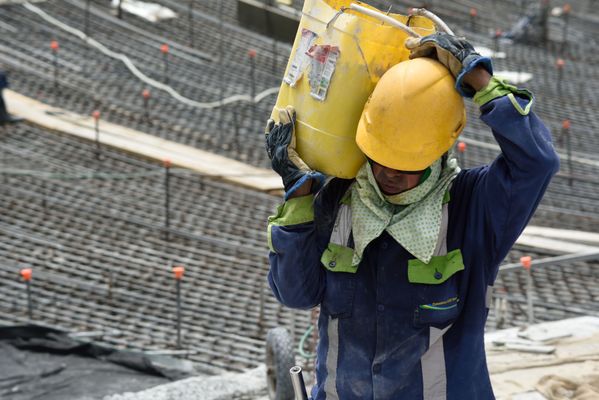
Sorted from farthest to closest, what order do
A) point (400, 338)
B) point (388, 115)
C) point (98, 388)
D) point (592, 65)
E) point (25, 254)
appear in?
point (592, 65) < point (25, 254) < point (98, 388) < point (400, 338) < point (388, 115)

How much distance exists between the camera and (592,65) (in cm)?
1772

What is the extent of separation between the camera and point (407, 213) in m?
3.17

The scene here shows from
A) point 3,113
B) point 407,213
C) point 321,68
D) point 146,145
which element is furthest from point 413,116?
point 3,113

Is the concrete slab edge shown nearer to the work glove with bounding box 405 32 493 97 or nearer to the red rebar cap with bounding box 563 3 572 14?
the work glove with bounding box 405 32 493 97

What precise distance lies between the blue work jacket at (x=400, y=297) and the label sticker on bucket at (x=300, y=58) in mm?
415

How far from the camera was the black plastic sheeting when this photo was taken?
685 centimetres

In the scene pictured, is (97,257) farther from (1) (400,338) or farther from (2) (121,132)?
(1) (400,338)

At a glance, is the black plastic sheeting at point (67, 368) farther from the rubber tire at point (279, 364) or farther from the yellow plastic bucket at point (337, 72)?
the yellow plastic bucket at point (337, 72)

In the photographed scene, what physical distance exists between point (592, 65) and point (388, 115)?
616 inches

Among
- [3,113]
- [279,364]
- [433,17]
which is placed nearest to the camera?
[433,17]

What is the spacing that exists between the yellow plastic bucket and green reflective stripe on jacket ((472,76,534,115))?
1.32ft

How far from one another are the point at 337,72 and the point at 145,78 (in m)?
11.6

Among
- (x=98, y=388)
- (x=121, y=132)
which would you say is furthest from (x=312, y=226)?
(x=121, y=132)

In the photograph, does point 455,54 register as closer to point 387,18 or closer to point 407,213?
point 387,18
